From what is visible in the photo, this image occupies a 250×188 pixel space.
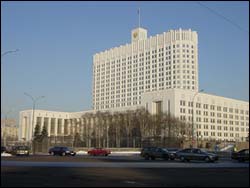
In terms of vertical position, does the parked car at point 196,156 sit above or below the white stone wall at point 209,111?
below

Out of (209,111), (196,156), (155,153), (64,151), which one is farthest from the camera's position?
(209,111)

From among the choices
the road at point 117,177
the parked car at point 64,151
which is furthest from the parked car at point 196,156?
the parked car at point 64,151

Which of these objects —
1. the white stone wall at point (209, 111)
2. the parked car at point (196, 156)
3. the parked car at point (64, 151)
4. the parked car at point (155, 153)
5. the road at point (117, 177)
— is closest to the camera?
the road at point (117, 177)

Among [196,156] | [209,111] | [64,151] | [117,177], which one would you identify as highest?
[209,111]

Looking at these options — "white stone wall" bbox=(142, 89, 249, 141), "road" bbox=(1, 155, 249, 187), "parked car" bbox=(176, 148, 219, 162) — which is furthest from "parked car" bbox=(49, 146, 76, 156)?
"white stone wall" bbox=(142, 89, 249, 141)

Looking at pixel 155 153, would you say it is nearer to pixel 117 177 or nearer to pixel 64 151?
pixel 64 151

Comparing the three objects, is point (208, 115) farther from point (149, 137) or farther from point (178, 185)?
point (178, 185)

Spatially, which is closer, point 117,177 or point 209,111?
point 117,177

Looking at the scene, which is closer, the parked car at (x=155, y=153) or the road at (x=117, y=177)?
the road at (x=117, y=177)

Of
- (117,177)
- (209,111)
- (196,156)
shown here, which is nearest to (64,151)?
(196,156)

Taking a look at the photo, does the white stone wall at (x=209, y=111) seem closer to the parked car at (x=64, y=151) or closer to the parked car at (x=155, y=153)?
the parked car at (x=64, y=151)

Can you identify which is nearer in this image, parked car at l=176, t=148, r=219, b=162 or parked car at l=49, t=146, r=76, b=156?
parked car at l=176, t=148, r=219, b=162

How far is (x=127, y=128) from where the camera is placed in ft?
413

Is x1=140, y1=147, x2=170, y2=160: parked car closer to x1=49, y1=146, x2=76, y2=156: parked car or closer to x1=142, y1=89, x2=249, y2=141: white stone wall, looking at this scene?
x1=49, y1=146, x2=76, y2=156: parked car
